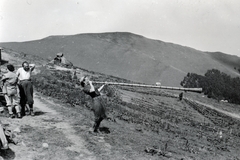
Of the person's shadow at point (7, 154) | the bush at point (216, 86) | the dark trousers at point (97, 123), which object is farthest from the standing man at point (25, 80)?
the bush at point (216, 86)

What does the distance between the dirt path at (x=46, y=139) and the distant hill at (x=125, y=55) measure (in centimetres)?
4121

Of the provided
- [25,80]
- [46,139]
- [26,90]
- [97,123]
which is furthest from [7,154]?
[25,80]

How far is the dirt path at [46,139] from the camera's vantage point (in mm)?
6591

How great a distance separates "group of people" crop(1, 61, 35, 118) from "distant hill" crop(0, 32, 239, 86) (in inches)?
1636

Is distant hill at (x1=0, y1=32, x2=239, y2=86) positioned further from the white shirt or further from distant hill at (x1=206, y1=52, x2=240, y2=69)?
the white shirt

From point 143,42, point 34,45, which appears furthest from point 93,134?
point 143,42

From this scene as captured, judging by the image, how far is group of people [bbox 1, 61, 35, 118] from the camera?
888cm

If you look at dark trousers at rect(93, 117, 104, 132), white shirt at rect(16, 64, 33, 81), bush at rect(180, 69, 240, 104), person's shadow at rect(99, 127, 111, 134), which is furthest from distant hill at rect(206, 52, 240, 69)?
white shirt at rect(16, 64, 33, 81)

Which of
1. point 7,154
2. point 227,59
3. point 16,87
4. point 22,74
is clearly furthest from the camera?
point 227,59

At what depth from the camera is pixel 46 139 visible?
7.57m

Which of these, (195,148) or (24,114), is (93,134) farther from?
(195,148)

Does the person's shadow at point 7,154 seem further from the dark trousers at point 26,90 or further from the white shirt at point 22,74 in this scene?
the white shirt at point 22,74

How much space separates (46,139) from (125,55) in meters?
53.1

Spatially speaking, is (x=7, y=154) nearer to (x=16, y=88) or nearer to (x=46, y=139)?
(x=46, y=139)
